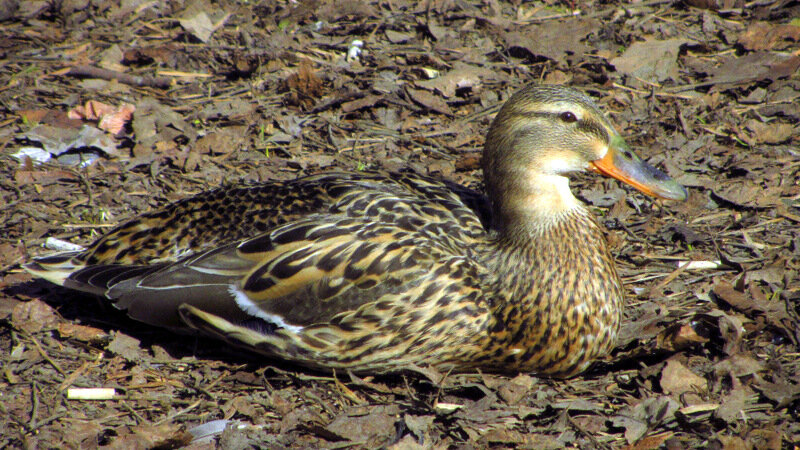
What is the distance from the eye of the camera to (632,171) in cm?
464

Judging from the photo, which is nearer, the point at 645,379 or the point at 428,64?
the point at 645,379

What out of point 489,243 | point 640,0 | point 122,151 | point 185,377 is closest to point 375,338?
point 489,243

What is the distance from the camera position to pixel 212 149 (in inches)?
263

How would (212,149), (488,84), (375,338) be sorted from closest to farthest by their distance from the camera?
(375,338) → (212,149) → (488,84)

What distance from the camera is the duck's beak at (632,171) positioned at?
4.64 metres

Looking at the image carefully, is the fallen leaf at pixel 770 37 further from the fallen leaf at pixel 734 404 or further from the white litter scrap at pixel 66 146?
the white litter scrap at pixel 66 146

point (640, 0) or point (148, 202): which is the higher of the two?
point (640, 0)

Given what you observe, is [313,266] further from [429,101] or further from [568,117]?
[429,101]

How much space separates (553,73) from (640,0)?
1.63 meters

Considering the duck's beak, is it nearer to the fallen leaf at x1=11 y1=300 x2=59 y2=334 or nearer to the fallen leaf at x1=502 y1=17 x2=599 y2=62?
the fallen leaf at x1=502 y1=17 x2=599 y2=62

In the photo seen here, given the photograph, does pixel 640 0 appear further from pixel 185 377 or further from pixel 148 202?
pixel 185 377

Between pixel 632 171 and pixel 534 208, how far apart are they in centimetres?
62

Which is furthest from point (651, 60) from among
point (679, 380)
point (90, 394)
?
point (90, 394)

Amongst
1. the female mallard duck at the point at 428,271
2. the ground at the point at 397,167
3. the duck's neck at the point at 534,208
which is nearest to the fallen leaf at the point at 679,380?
the ground at the point at 397,167
